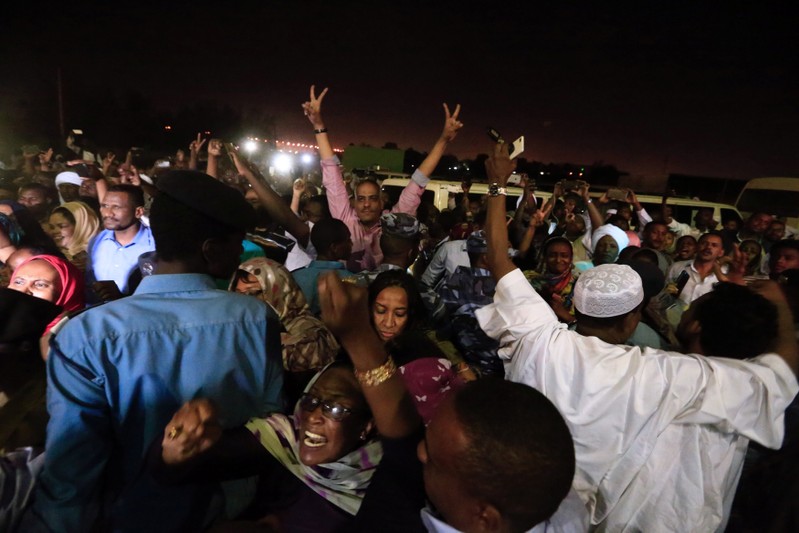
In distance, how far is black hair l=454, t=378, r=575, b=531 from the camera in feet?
3.45

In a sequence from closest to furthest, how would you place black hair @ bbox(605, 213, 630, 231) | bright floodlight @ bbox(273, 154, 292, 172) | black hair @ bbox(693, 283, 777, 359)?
black hair @ bbox(693, 283, 777, 359), black hair @ bbox(605, 213, 630, 231), bright floodlight @ bbox(273, 154, 292, 172)

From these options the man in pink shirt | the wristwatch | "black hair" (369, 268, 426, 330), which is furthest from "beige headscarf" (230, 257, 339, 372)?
the man in pink shirt

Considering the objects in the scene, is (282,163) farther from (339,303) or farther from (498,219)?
(339,303)

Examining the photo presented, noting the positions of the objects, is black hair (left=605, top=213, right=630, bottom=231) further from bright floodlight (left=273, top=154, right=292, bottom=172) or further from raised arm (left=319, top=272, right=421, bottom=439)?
bright floodlight (left=273, top=154, right=292, bottom=172)

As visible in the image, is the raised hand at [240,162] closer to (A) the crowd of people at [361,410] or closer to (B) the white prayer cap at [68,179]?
(A) the crowd of people at [361,410]

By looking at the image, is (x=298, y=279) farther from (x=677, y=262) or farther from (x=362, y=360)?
(x=677, y=262)

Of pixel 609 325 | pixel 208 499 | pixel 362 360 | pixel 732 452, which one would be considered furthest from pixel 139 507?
pixel 732 452

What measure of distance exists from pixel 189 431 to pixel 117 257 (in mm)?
2881

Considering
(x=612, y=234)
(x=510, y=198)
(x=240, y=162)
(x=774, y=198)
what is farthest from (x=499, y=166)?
(x=774, y=198)

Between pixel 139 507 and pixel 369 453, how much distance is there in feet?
2.62

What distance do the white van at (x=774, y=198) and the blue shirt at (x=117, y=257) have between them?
13.7 m

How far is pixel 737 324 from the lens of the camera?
6.23 ft

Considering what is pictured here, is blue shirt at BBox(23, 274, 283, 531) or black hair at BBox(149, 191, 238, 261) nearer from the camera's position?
blue shirt at BBox(23, 274, 283, 531)

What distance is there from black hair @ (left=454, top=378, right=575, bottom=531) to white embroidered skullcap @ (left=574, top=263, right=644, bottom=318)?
949 millimetres
